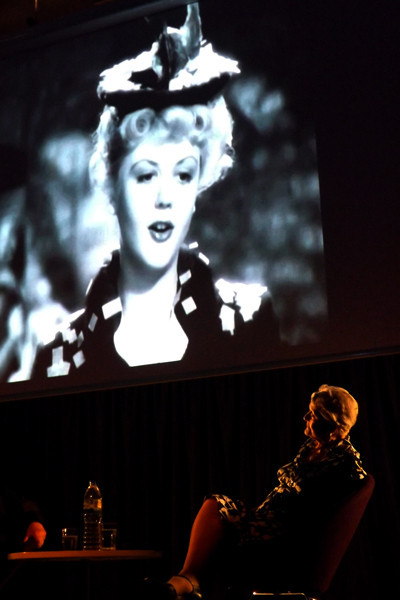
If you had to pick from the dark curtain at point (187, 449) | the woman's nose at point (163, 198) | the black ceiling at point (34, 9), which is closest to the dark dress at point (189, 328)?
the woman's nose at point (163, 198)

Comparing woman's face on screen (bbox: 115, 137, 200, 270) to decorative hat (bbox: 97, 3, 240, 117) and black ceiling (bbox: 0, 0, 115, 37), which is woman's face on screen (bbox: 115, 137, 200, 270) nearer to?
decorative hat (bbox: 97, 3, 240, 117)

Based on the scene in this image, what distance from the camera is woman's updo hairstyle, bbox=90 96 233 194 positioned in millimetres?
3777

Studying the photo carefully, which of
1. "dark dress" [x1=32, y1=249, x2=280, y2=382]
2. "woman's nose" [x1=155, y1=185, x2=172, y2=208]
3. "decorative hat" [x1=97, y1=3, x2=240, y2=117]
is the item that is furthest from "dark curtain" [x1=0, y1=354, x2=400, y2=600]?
"decorative hat" [x1=97, y1=3, x2=240, y2=117]

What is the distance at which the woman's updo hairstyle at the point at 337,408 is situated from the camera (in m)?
2.84

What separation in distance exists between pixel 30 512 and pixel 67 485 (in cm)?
64

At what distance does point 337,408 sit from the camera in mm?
2854

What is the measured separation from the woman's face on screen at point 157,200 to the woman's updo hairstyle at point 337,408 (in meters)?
1.20

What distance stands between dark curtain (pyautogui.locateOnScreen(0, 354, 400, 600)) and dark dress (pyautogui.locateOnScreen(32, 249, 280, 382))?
374mm

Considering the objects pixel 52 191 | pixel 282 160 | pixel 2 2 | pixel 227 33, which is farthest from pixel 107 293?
pixel 2 2

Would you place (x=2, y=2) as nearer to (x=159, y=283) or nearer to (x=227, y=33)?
(x=227, y=33)

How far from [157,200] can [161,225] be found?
0.13 m

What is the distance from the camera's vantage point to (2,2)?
4938 millimetres

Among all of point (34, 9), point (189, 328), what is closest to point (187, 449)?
point (189, 328)

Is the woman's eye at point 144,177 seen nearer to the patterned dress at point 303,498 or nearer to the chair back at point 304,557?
the patterned dress at point 303,498
